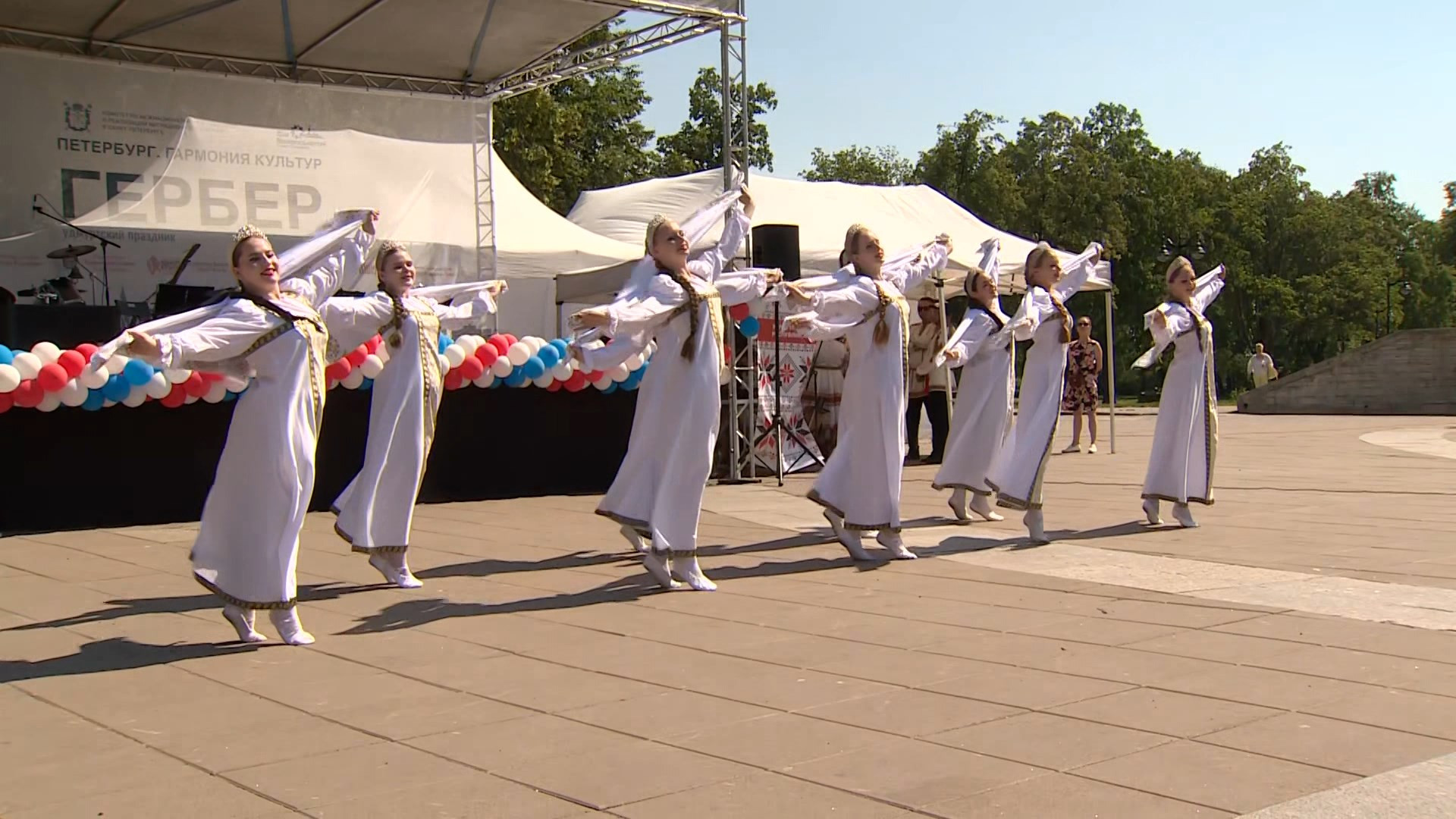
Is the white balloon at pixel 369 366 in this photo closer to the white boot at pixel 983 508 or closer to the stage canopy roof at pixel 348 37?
the white boot at pixel 983 508

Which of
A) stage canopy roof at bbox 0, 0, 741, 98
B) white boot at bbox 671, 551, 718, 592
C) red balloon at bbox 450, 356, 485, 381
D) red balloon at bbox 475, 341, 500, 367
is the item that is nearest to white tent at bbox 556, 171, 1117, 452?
stage canopy roof at bbox 0, 0, 741, 98

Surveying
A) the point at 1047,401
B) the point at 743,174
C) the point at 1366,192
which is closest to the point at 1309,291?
the point at 1366,192

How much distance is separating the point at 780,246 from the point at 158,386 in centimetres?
590

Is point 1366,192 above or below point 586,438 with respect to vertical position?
above

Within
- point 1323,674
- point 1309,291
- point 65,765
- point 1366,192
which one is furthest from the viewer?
point 1366,192

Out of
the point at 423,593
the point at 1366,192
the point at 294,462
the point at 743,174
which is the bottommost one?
the point at 423,593

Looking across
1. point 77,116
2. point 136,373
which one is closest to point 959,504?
point 136,373

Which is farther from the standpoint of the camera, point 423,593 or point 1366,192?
point 1366,192

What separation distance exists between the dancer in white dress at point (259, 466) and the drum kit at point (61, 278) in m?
9.35

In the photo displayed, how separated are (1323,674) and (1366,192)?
8076cm

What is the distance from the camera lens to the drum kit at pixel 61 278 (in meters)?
14.4

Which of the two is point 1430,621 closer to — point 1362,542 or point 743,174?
point 1362,542

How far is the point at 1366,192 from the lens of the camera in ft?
253

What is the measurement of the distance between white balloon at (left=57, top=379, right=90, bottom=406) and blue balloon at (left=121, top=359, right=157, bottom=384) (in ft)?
0.97
